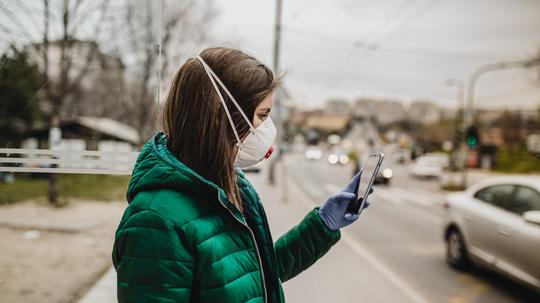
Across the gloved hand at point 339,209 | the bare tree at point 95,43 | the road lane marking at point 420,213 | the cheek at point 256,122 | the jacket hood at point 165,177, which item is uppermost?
the bare tree at point 95,43

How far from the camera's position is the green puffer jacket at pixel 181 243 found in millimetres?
1012

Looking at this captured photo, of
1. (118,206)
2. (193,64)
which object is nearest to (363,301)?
(193,64)

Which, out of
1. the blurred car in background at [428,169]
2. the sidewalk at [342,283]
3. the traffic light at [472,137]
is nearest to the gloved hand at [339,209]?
the sidewalk at [342,283]

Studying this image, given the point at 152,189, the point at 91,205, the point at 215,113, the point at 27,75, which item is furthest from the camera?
the point at 91,205

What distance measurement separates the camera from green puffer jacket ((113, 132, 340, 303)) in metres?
1.01

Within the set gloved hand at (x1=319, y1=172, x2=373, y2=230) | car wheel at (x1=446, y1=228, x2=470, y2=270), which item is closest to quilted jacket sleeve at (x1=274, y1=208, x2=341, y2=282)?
gloved hand at (x1=319, y1=172, x2=373, y2=230)

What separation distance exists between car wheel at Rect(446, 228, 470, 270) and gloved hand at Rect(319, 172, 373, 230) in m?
5.47

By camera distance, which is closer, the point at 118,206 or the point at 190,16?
the point at 118,206

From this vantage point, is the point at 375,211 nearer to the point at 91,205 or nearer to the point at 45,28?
the point at 91,205

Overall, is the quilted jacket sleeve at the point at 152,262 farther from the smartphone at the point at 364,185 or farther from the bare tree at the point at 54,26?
the bare tree at the point at 54,26

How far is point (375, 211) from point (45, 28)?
11.7 meters

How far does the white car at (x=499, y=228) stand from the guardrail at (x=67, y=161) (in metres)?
4.41

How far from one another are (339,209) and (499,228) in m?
4.63

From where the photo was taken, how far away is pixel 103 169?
6.86 feet
